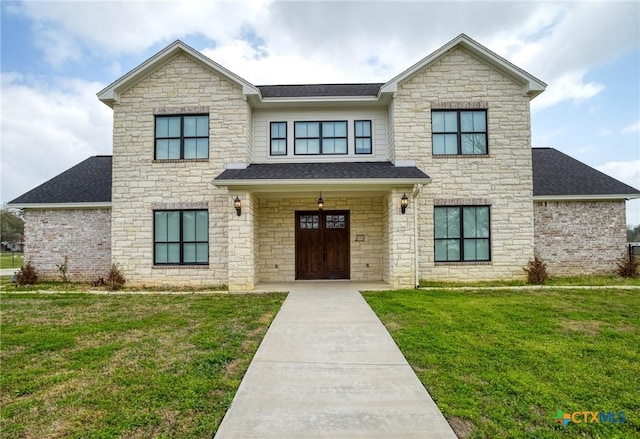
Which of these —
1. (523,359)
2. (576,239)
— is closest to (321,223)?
(523,359)

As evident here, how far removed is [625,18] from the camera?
12.3m

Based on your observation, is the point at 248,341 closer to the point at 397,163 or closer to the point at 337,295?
the point at 337,295

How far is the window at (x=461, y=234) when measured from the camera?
1109 centimetres

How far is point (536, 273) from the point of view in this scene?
35.1ft

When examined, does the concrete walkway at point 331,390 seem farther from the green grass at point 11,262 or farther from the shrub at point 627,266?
the green grass at point 11,262

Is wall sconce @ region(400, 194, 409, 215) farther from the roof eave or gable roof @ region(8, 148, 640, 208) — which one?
the roof eave

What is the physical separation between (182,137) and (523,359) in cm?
1121

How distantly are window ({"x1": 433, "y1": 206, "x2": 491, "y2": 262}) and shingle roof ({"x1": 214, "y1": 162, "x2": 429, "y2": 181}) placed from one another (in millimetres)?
1941

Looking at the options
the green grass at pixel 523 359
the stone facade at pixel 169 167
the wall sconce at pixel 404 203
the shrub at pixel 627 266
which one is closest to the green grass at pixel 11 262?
the stone facade at pixel 169 167

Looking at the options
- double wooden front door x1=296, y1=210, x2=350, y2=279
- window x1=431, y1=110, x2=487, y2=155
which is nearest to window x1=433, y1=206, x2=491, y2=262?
window x1=431, y1=110, x2=487, y2=155

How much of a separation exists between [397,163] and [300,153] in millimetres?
3535

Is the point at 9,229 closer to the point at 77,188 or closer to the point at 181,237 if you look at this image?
the point at 77,188

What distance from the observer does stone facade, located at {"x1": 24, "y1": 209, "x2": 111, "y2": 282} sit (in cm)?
1229

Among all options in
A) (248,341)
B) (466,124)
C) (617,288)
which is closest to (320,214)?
(466,124)
